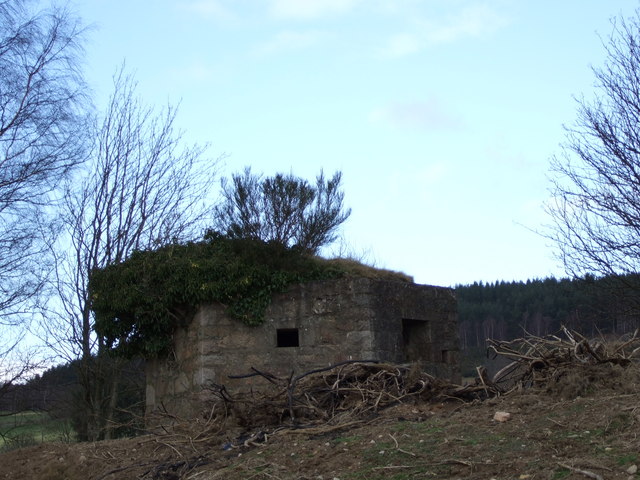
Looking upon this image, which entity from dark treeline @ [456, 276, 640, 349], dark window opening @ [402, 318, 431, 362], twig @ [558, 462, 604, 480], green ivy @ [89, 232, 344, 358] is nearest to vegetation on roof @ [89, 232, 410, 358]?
green ivy @ [89, 232, 344, 358]

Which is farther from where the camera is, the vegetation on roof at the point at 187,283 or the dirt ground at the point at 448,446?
the vegetation on roof at the point at 187,283

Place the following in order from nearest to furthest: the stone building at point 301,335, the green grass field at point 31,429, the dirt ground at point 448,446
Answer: the dirt ground at point 448,446 → the stone building at point 301,335 → the green grass field at point 31,429

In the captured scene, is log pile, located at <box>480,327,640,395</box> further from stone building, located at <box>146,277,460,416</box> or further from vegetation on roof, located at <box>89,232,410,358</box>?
vegetation on roof, located at <box>89,232,410,358</box>

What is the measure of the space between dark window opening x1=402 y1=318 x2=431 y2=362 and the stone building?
9.7 inches

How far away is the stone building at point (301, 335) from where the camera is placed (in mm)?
10703

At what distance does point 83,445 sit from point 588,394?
490cm

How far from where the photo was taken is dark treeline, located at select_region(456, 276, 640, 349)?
12078 millimetres

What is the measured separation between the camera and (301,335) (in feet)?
35.9

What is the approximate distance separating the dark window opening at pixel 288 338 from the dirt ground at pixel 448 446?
15.0ft

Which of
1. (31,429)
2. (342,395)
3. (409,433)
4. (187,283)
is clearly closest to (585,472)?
(409,433)

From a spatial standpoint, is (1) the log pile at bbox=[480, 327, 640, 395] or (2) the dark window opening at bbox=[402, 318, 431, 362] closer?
(1) the log pile at bbox=[480, 327, 640, 395]

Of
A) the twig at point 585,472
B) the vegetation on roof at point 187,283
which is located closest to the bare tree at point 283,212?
the vegetation on roof at point 187,283

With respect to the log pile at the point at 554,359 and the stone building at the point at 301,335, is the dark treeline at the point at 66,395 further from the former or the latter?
the log pile at the point at 554,359

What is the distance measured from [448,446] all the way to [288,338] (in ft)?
22.1
